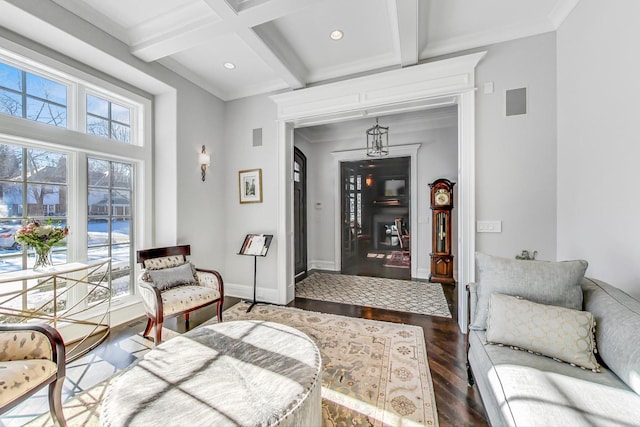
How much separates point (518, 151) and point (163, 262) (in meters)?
3.83

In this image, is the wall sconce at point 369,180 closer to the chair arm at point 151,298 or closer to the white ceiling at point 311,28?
the white ceiling at point 311,28

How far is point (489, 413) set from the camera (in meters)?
1.31

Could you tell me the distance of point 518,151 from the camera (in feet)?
8.22

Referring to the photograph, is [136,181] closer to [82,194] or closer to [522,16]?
[82,194]

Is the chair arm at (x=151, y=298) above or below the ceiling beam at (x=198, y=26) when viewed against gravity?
below

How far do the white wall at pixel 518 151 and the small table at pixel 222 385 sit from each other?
7.35 ft

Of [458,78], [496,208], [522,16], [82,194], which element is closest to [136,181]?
[82,194]

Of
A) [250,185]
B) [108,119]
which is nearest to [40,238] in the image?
[108,119]

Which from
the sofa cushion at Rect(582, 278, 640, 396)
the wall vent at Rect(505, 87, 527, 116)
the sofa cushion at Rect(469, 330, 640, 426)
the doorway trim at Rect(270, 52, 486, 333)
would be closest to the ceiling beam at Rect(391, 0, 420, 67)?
the doorway trim at Rect(270, 52, 486, 333)

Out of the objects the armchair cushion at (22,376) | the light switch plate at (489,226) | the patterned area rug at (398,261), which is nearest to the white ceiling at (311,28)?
the light switch plate at (489,226)

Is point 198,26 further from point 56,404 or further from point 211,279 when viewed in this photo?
point 56,404

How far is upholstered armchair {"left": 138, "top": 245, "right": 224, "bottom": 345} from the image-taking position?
2248 millimetres

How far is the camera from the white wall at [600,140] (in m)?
1.58

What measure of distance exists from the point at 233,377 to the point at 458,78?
3210mm
